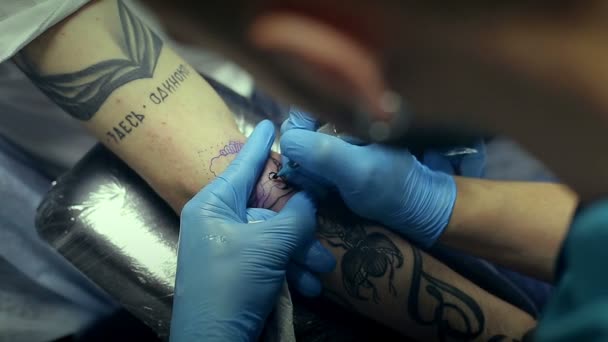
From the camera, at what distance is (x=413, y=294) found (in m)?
0.97

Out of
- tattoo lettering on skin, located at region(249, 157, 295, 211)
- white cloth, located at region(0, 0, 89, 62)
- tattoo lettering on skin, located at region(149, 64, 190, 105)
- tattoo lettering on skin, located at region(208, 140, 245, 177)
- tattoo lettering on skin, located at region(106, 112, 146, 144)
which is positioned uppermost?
white cloth, located at region(0, 0, 89, 62)

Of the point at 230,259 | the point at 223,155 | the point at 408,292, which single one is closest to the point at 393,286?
the point at 408,292

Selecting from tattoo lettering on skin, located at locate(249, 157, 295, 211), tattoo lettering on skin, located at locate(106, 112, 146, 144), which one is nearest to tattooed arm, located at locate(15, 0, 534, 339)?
tattoo lettering on skin, located at locate(106, 112, 146, 144)

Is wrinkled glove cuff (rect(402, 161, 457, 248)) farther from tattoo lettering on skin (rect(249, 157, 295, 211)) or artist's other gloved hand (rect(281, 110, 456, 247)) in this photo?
tattoo lettering on skin (rect(249, 157, 295, 211))

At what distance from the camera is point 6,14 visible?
0.99m

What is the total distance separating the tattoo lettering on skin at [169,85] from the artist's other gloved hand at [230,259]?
9.0 inches

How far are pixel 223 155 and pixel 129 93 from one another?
0.25m

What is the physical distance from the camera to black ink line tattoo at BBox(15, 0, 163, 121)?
96 cm

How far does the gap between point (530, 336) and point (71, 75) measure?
3.72ft

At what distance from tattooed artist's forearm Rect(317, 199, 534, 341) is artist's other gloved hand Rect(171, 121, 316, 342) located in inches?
4.9

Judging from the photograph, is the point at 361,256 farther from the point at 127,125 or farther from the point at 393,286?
the point at 127,125

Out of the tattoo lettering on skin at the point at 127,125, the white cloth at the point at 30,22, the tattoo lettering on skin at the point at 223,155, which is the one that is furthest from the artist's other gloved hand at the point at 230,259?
the white cloth at the point at 30,22

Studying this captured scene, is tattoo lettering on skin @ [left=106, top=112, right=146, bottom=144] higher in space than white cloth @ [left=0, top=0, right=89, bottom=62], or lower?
lower

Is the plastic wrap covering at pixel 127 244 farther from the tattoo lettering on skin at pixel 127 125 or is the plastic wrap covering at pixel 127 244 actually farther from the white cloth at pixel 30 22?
the white cloth at pixel 30 22
